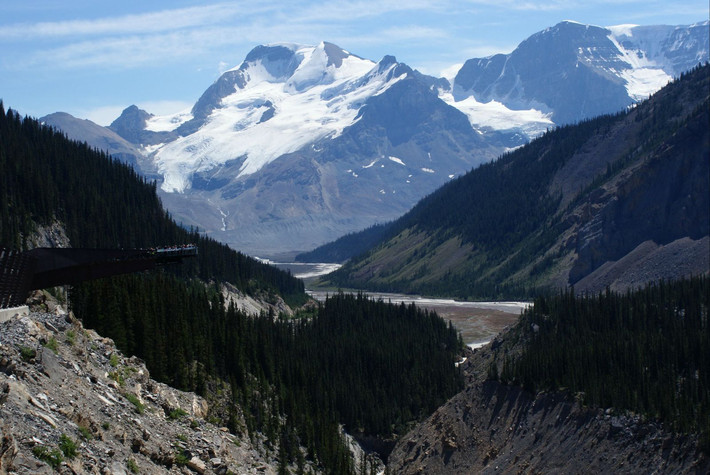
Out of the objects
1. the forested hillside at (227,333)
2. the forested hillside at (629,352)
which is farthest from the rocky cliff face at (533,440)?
the forested hillside at (227,333)

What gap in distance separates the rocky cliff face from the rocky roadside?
117ft

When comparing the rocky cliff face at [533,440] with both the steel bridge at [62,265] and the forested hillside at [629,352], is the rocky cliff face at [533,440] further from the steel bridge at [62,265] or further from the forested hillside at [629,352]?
the steel bridge at [62,265]

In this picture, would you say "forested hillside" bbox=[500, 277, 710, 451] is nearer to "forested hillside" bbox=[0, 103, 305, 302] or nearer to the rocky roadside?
the rocky roadside

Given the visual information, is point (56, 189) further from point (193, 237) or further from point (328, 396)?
point (328, 396)

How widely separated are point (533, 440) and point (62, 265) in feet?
165

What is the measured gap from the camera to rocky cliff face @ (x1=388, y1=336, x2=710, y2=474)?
8219cm

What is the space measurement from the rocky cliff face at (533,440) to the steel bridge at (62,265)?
3808cm

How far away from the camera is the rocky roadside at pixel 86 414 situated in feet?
132

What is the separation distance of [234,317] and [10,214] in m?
43.3

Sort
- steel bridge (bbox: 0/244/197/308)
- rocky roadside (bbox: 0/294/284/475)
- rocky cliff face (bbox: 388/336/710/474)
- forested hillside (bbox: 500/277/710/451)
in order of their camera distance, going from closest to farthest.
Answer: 1. rocky roadside (bbox: 0/294/284/475)
2. steel bridge (bbox: 0/244/197/308)
3. rocky cliff face (bbox: 388/336/710/474)
4. forested hillside (bbox: 500/277/710/451)

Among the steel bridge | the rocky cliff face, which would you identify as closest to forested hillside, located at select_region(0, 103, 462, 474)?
the steel bridge

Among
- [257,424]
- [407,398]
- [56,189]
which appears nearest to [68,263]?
[257,424]

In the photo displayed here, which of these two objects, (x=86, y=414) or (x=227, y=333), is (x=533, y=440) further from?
(x=86, y=414)

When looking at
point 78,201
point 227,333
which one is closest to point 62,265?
point 227,333
